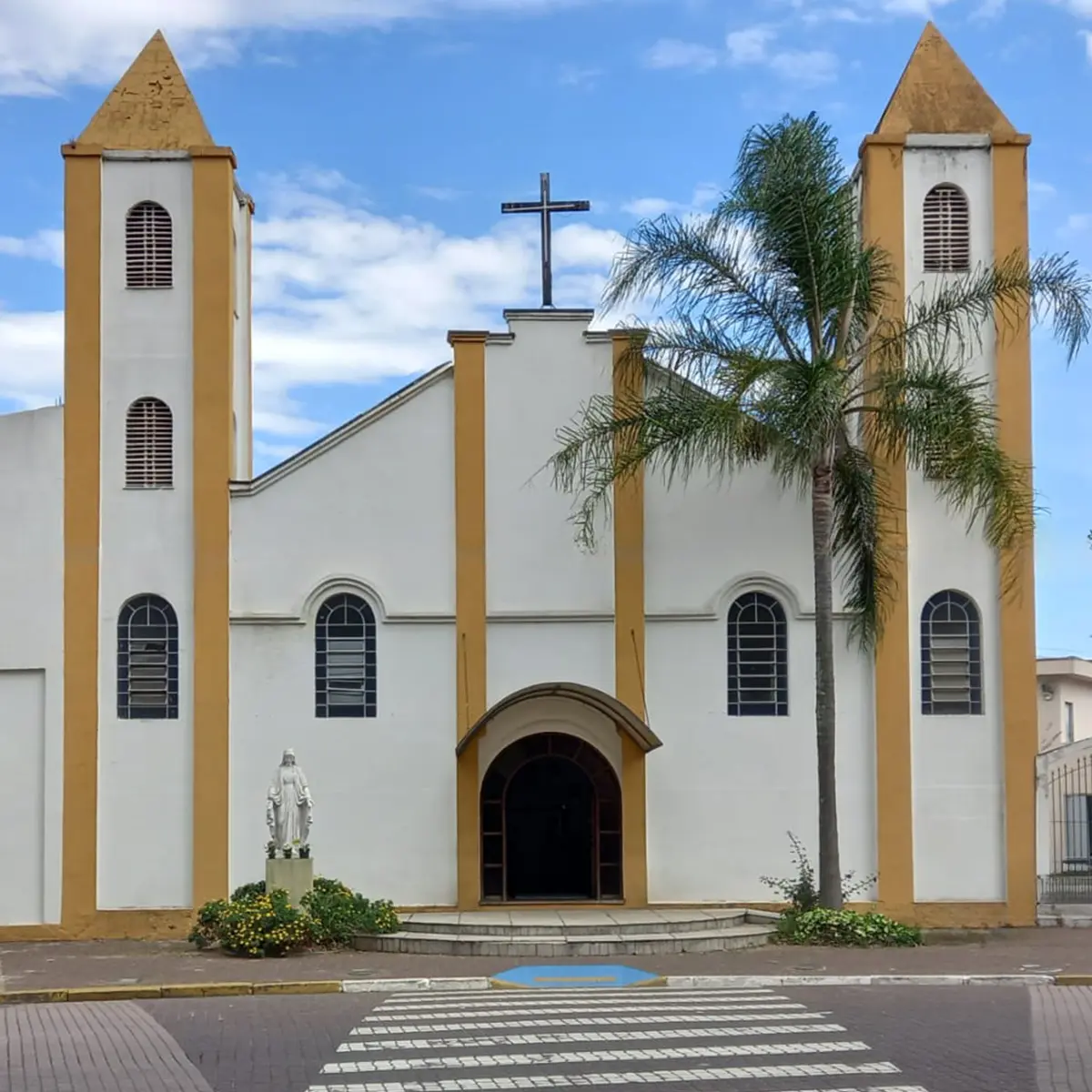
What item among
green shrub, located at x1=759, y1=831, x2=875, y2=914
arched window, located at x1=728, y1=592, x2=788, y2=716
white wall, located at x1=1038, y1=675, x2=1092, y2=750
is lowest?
green shrub, located at x1=759, y1=831, x2=875, y2=914

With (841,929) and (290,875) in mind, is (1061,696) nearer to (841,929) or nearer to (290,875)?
(841,929)

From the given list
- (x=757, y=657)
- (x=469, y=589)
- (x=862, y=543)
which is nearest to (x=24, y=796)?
(x=469, y=589)

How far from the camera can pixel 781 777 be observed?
2111cm

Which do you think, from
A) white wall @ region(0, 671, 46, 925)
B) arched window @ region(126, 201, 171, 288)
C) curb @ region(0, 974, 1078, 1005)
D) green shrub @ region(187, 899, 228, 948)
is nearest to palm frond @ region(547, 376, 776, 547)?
arched window @ region(126, 201, 171, 288)

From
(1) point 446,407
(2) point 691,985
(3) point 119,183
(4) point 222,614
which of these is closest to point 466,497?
(1) point 446,407

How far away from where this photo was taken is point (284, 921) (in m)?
18.3

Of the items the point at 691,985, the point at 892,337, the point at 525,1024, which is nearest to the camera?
the point at 525,1024

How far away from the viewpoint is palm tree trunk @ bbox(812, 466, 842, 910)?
62.6 feet

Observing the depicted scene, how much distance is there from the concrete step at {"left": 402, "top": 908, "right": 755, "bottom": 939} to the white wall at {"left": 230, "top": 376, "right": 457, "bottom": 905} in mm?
1094

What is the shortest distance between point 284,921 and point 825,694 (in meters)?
6.68

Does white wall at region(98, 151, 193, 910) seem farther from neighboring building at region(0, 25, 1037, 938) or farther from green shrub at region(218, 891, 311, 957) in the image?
green shrub at region(218, 891, 311, 957)

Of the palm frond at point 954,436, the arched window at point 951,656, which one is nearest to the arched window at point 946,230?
the palm frond at point 954,436

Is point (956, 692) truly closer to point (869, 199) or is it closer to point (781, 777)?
point (781, 777)

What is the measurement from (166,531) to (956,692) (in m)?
10.4
